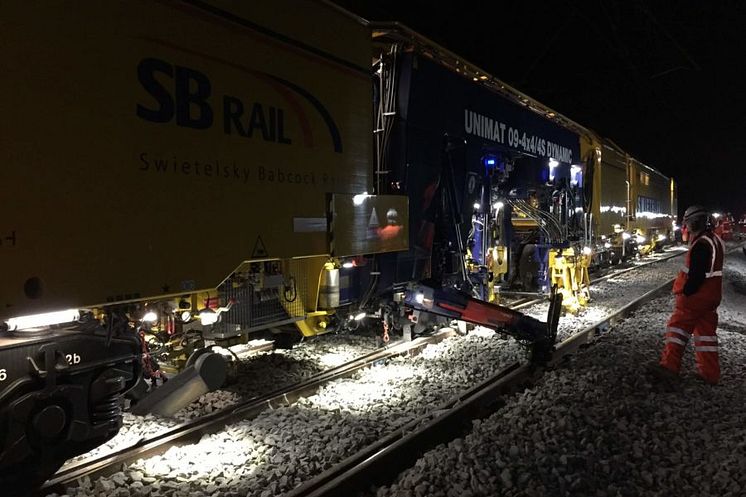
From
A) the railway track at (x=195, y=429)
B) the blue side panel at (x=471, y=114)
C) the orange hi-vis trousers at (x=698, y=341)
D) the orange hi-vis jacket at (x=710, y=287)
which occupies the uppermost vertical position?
the blue side panel at (x=471, y=114)

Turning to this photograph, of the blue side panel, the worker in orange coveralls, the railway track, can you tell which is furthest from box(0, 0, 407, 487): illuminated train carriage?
the worker in orange coveralls

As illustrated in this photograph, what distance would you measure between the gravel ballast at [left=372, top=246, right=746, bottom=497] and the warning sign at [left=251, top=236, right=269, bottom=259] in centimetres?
195

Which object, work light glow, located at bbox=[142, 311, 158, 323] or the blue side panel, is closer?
work light glow, located at bbox=[142, 311, 158, 323]

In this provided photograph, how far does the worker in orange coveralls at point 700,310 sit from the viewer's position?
5922 millimetres

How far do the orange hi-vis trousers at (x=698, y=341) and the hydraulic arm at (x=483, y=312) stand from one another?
1.29 metres

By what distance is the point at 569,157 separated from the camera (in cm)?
1301

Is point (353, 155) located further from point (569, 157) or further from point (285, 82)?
point (569, 157)

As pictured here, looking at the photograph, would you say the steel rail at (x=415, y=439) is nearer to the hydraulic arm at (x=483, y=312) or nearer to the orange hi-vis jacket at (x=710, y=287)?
the hydraulic arm at (x=483, y=312)

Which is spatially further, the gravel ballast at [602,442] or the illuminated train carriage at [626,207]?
the illuminated train carriage at [626,207]

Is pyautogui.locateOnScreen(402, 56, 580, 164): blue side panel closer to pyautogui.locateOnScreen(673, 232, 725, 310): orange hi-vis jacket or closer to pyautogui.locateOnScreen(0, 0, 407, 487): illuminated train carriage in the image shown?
pyautogui.locateOnScreen(0, 0, 407, 487): illuminated train carriage

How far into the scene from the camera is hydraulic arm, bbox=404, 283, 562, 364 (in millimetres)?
6805

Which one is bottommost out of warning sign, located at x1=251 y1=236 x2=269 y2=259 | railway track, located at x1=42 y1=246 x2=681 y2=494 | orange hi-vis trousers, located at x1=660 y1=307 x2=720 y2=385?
railway track, located at x1=42 y1=246 x2=681 y2=494

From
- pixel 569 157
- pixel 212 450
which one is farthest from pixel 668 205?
pixel 212 450

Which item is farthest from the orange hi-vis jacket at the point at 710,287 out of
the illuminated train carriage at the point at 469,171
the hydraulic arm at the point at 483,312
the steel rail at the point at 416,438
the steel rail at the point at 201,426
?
the steel rail at the point at 201,426
